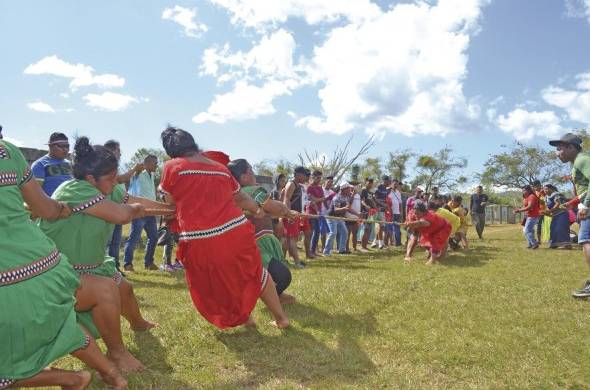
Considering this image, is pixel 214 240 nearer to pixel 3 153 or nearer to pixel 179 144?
pixel 179 144

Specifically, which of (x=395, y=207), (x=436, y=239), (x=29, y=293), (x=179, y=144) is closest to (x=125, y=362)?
(x=29, y=293)

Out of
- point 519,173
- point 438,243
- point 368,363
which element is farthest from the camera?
point 519,173

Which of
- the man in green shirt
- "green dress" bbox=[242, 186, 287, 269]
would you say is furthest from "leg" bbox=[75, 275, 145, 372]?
the man in green shirt

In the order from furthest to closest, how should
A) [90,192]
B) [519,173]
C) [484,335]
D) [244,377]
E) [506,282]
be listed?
[519,173], [506,282], [484,335], [244,377], [90,192]

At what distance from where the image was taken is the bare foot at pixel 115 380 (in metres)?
2.98

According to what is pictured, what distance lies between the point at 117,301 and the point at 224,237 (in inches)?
35.2

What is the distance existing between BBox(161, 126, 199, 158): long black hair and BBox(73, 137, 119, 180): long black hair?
0.60m

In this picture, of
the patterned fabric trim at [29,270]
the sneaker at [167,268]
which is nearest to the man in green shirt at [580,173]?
the patterned fabric trim at [29,270]

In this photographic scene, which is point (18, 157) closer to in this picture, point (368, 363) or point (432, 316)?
point (368, 363)

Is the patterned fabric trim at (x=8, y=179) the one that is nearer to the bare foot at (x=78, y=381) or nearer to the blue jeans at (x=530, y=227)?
the bare foot at (x=78, y=381)

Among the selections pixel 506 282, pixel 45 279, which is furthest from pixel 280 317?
pixel 506 282

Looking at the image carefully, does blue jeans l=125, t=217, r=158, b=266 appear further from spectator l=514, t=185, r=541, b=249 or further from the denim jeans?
the denim jeans

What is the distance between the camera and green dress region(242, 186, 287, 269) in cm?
488

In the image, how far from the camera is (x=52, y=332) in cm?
236
